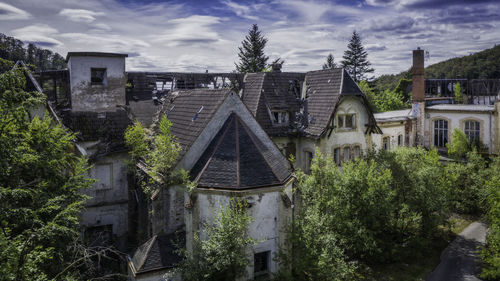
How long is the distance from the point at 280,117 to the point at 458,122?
2099 cm

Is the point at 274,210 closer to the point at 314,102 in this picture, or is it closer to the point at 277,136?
the point at 277,136

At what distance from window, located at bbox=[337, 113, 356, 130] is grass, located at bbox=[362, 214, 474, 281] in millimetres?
10119

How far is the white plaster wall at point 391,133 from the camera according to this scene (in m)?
34.2

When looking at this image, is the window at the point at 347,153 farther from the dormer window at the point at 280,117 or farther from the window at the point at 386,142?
the window at the point at 386,142

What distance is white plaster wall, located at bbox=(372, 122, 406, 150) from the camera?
112 ft

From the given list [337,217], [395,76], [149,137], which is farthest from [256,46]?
[395,76]

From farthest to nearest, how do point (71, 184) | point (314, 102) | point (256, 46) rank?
point (256, 46) → point (314, 102) → point (71, 184)

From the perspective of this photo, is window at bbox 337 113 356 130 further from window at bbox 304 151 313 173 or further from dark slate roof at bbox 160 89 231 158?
dark slate roof at bbox 160 89 231 158

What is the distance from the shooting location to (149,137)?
27188 mm

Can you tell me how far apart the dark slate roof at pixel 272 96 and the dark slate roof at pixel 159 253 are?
12.6 meters

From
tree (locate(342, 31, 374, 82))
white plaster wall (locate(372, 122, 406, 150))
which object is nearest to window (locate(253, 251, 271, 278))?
white plaster wall (locate(372, 122, 406, 150))

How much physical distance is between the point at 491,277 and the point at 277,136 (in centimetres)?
1661

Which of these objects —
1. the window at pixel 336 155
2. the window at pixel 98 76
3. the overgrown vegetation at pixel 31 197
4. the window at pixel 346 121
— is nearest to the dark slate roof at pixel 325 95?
the window at pixel 346 121

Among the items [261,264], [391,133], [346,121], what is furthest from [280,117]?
[261,264]
